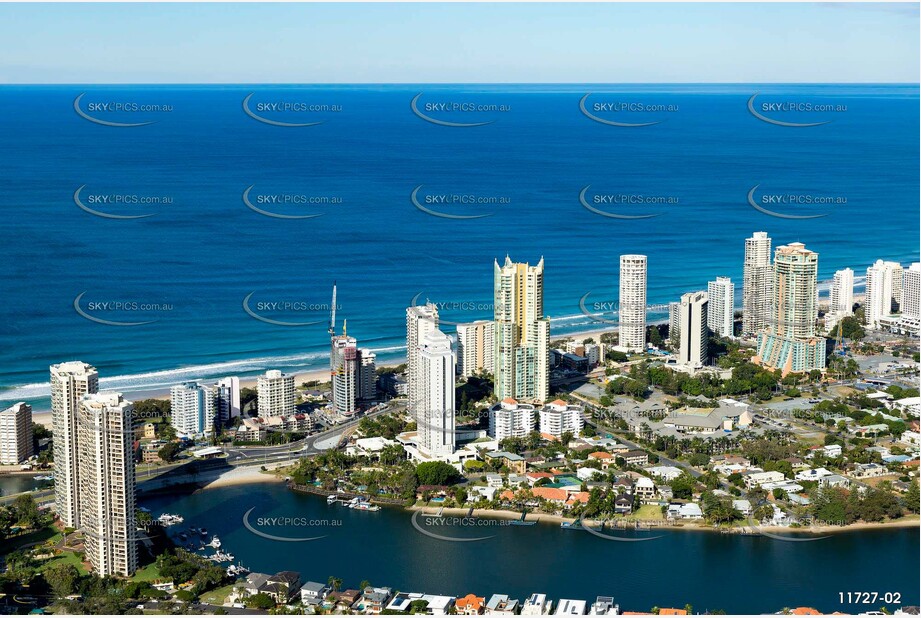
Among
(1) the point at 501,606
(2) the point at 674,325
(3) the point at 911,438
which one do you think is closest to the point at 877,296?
(2) the point at 674,325

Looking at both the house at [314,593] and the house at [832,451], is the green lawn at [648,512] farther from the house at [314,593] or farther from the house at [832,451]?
the house at [314,593]

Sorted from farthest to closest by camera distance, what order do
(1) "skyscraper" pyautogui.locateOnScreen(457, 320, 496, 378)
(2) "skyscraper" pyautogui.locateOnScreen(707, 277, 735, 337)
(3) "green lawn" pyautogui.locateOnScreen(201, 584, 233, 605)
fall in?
(2) "skyscraper" pyautogui.locateOnScreen(707, 277, 735, 337)
(1) "skyscraper" pyautogui.locateOnScreen(457, 320, 496, 378)
(3) "green lawn" pyautogui.locateOnScreen(201, 584, 233, 605)

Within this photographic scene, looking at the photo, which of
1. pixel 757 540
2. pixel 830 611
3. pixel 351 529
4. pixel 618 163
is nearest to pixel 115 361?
pixel 351 529

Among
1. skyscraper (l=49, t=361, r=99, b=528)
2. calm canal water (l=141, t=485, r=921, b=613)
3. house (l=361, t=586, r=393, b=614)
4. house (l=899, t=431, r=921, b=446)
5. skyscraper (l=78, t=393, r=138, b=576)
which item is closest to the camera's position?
house (l=361, t=586, r=393, b=614)

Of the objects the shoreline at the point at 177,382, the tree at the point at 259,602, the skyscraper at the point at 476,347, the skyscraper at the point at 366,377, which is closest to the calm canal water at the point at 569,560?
the tree at the point at 259,602

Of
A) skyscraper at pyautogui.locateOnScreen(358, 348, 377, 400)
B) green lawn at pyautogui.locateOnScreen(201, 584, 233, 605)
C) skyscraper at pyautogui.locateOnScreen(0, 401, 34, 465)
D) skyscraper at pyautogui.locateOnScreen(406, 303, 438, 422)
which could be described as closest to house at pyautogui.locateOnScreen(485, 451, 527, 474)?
skyscraper at pyautogui.locateOnScreen(406, 303, 438, 422)

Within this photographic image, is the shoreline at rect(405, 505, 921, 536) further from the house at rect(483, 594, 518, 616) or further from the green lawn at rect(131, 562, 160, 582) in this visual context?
the green lawn at rect(131, 562, 160, 582)
